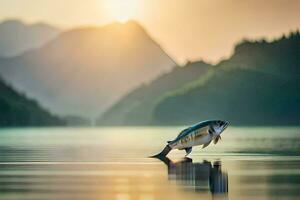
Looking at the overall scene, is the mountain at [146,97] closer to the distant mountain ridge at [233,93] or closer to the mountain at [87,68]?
the distant mountain ridge at [233,93]

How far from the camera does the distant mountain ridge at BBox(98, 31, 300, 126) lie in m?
117

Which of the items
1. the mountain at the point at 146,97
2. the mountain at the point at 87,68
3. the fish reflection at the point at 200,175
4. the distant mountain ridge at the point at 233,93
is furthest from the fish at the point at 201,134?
the mountain at the point at 87,68

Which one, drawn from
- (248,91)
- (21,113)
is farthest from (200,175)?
(248,91)

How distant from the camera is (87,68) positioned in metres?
140

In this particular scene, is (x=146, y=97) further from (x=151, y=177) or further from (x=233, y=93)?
(x=151, y=177)

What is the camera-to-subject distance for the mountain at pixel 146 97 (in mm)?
120812

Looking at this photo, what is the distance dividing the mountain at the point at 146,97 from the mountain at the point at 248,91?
3.74 feet

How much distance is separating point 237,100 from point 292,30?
449 inches

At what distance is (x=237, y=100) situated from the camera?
401 ft

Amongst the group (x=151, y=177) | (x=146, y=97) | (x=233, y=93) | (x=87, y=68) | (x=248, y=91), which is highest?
(x=87, y=68)

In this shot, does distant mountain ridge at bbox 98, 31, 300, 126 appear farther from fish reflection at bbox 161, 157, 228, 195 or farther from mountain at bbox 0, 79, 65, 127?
fish reflection at bbox 161, 157, 228, 195

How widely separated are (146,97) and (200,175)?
370 feet

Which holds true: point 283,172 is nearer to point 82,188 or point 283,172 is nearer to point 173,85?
point 82,188

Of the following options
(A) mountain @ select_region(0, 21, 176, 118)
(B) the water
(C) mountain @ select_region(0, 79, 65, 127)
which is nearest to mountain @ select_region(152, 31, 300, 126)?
(A) mountain @ select_region(0, 21, 176, 118)
